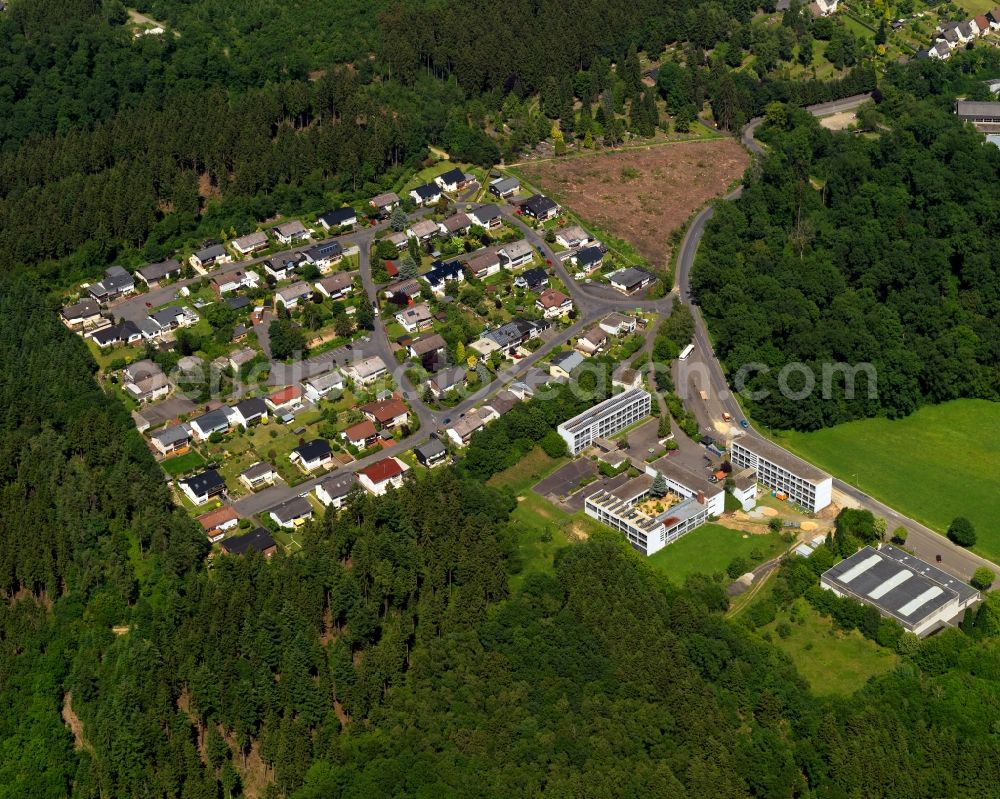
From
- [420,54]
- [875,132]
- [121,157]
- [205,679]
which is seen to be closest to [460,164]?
[420,54]

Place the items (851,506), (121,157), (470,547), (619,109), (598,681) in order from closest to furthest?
(598,681) → (470,547) → (851,506) → (121,157) → (619,109)

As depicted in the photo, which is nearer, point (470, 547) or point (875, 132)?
point (470, 547)

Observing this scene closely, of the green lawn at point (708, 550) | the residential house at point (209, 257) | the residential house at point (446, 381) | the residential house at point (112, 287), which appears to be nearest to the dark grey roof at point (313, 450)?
the residential house at point (446, 381)

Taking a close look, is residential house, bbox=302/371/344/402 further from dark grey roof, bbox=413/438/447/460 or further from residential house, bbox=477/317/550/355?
residential house, bbox=477/317/550/355

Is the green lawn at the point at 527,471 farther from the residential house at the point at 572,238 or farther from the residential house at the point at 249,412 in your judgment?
the residential house at the point at 572,238

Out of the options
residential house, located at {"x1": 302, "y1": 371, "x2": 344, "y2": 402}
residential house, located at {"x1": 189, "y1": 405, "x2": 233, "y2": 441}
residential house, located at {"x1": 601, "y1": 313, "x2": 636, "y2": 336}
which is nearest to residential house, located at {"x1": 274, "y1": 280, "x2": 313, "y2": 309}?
residential house, located at {"x1": 302, "y1": 371, "x2": 344, "y2": 402}

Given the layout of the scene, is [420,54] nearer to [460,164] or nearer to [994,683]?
[460,164]

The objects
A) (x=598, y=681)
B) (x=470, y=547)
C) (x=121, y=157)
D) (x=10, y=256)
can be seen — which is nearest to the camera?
(x=598, y=681)
